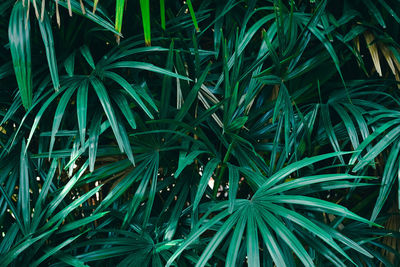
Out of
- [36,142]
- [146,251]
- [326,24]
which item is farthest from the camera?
[36,142]

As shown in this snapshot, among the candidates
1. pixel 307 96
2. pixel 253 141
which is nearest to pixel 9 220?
pixel 253 141

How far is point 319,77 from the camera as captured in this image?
1143 millimetres

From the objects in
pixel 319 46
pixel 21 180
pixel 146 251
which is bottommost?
pixel 146 251

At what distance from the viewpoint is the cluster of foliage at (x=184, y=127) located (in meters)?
0.94

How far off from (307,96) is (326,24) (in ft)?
0.61

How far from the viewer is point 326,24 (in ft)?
3.53

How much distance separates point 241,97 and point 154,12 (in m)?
0.32

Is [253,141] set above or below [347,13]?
below

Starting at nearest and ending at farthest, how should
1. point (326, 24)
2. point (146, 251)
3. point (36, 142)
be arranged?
point (146, 251) < point (326, 24) < point (36, 142)

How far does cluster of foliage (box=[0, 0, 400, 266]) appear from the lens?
935 millimetres

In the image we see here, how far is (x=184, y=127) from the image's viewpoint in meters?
0.95

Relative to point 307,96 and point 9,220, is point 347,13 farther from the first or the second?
point 9,220

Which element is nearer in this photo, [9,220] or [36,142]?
[9,220]

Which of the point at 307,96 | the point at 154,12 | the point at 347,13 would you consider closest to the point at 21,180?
the point at 154,12
